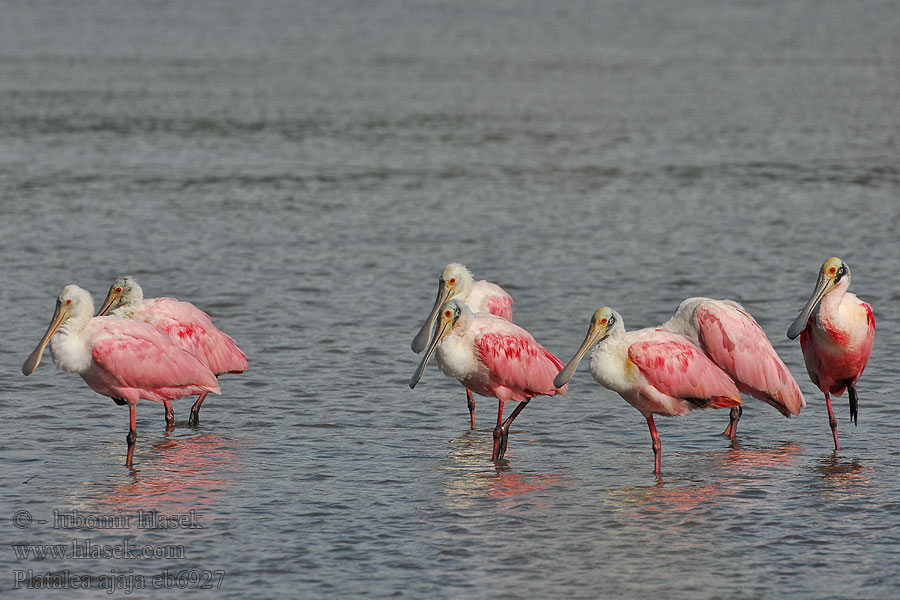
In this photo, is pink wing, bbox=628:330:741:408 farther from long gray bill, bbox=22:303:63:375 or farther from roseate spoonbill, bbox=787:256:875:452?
long gray bill, bbox=22:303:63:375

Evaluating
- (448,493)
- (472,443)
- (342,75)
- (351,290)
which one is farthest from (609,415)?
(342,75)

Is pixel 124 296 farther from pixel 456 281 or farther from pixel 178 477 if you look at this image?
pixel 456 281

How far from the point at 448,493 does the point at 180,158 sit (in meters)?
18.5

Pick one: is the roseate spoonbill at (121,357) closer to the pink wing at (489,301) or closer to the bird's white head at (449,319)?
the bird's white head at (449,319)

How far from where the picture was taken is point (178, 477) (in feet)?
33.4

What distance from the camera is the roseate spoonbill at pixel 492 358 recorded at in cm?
1080

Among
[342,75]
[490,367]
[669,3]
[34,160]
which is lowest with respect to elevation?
[490,367]

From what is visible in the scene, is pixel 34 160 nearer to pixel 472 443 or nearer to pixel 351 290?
pixel 351 290

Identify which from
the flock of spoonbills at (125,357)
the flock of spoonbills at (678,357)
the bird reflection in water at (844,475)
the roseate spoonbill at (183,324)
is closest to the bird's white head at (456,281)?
the flock of spoonbills at (678,357)

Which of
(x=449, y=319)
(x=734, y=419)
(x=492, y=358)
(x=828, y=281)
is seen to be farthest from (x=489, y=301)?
(x=828, y=281)

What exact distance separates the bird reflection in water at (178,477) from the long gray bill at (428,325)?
1561 millimetres

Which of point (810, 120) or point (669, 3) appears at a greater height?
point (669, 3)

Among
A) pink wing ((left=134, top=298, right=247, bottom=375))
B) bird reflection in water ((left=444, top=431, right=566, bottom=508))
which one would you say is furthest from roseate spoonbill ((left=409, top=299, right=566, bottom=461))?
pink wing ((left=134, top=298, right=247, bottom=375))

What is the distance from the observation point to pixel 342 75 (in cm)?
4250
